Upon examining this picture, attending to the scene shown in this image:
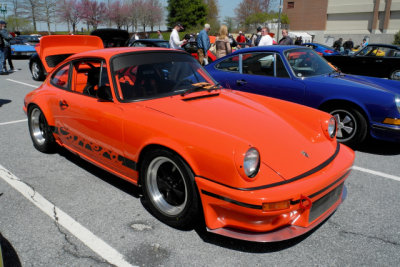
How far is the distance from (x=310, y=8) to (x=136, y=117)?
186ft

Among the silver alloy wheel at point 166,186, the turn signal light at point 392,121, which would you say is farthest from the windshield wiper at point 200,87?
the turn signal light at point 392,121

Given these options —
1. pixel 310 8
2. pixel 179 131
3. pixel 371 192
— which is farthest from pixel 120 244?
pixel 310 8

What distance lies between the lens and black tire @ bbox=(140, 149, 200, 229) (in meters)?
2.42

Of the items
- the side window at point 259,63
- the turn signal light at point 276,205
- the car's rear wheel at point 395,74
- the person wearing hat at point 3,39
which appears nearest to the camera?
the turn signal light at point 276,205

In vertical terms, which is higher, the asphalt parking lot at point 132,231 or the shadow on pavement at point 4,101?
the shadow on pavement at point 4,101

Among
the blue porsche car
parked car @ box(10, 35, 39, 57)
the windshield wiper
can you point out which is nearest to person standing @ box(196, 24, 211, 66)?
the blue porsche car

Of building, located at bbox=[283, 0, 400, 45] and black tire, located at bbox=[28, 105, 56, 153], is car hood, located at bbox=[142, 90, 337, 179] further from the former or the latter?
building, located at bbox=[283, 0, 400, 45]

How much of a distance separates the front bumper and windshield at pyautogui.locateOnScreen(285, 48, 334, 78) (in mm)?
3007

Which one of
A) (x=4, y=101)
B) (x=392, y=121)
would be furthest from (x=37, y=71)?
(x=392, y=121)

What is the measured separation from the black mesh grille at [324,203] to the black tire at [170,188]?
2.74 feet

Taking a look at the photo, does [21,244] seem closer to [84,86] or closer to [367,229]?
[84,86]

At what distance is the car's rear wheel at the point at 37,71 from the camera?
1057cm

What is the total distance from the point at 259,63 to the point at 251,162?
3.43 m

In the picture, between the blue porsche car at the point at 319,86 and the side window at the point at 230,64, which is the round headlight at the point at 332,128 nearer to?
the blue porsche car at the point at 319,86
